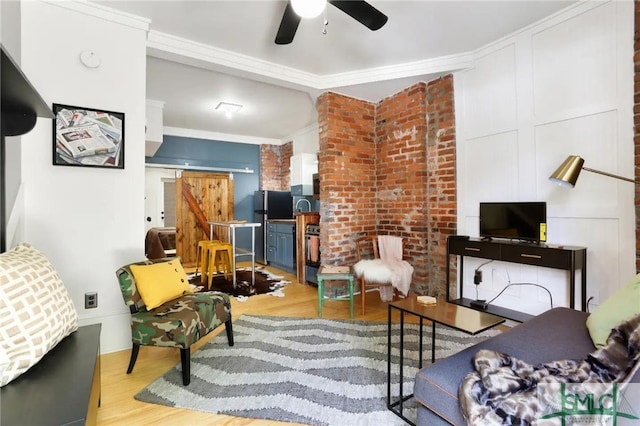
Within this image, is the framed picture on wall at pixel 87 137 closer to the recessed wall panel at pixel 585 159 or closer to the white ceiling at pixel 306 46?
the white ceiling at pixel 306 46

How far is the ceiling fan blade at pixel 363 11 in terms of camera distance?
1.99m

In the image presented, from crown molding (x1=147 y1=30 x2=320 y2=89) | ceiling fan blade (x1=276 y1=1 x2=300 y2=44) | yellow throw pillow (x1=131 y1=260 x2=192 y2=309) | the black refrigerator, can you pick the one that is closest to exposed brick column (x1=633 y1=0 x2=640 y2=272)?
ceiling fan blade (x1=276 y1=1 x2=300 y2=44)

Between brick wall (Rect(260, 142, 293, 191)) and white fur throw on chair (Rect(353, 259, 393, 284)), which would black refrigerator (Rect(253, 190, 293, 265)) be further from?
white fur throw on chair (Rect(353, 259, 393, 284))

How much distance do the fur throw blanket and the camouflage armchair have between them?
1656 mm

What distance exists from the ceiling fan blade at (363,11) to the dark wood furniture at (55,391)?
2.39 meters

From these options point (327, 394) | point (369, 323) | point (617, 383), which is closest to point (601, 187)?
point (617, 383)

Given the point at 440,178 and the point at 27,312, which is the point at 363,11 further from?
the point at 27,312

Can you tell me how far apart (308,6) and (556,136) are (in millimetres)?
2411

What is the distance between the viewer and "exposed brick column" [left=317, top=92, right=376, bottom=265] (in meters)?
3.96

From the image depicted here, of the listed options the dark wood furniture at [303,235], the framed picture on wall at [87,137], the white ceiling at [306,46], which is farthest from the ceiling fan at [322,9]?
the dark wood furniture at [303,235]

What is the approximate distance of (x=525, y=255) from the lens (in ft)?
8.54

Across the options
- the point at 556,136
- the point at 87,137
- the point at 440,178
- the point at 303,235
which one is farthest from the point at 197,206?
the point at 556,136

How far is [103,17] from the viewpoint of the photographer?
8.10ft

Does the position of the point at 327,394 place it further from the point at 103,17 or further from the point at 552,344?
the point at 103,17
